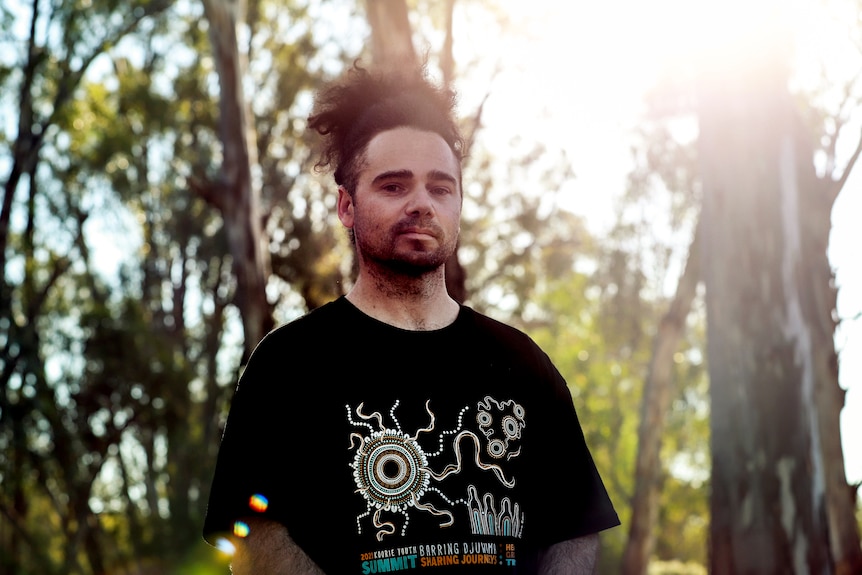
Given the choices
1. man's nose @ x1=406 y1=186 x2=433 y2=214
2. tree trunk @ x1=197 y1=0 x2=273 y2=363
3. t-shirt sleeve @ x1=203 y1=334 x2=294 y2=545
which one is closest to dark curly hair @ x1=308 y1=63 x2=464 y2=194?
man's nose @ x1=406 y1=186 x2=433 y2=214

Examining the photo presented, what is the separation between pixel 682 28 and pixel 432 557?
232 inches

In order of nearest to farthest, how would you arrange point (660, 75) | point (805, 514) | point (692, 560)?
point (805, 514), point (660, 75), point (692, 560)

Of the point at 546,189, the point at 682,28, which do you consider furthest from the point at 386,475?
the point at 546,189

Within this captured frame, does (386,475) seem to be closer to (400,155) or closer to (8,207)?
(400,155)

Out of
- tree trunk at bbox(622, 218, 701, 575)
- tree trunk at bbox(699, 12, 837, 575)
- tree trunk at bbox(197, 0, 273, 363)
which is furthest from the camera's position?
tree trunk at bbox(622, 218, 701, 575)

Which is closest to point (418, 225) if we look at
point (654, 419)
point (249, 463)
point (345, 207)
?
point (345, 207)

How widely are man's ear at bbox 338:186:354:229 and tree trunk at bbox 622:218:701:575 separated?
1116cm

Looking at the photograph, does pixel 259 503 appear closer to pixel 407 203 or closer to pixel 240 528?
pixel 240 528

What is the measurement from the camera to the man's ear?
2.85 meters

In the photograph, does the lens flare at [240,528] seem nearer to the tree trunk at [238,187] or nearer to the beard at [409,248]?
the beard at [409,248]

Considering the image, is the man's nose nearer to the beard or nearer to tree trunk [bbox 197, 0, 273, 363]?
the beard

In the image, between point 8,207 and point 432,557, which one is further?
point 8,207

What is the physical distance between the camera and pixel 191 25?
2152cm

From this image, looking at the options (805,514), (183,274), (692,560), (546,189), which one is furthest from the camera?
(692,560)
